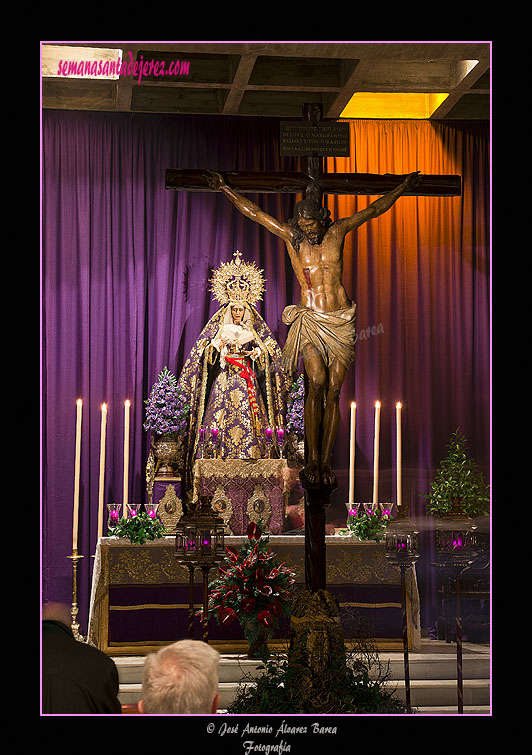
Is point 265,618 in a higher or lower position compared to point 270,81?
lower

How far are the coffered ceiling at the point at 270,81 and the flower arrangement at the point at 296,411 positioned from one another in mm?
2091

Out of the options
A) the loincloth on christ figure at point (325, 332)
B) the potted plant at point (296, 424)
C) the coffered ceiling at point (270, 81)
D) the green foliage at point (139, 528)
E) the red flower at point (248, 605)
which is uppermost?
the coffered ceiling at point (270, 81)

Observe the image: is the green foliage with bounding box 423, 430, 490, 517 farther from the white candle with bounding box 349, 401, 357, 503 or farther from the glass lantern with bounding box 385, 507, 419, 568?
the glass lantern with bounding box 385, 507, 419, 568

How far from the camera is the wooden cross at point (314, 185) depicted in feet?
17.3

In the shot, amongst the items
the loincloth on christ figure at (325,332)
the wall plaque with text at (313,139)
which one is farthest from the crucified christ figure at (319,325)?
the wall plaque with text at (313,139)

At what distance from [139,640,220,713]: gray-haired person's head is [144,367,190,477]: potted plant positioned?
3868mm

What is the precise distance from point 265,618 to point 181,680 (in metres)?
2.37

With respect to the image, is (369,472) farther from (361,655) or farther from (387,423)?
(361,655)

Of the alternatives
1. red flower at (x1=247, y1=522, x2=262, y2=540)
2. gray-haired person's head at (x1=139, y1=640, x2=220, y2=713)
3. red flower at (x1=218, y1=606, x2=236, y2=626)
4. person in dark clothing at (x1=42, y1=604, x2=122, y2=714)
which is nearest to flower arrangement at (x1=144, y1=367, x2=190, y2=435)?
red flower at (x1=247, y1=522, x2=262, y2=540)

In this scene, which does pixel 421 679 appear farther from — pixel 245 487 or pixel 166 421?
pixel 166 421

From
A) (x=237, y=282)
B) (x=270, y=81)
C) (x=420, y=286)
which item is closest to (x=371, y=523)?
(x=237, y=282)

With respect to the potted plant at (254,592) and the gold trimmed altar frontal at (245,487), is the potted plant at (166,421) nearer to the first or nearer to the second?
the gold trimmed altar frontal at (245,487)

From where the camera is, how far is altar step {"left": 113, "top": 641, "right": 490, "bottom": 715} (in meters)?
5.58

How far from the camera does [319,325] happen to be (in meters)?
5.35
